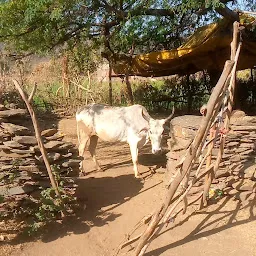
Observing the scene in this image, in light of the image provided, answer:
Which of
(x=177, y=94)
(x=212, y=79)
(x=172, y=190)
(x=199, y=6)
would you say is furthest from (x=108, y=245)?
(x=177, y=94)

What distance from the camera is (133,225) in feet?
16.4

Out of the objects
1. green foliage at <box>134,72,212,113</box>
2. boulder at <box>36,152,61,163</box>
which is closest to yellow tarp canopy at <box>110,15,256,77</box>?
green foliage at <box>134,72,212,113</box>

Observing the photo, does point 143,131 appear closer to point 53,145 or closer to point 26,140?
point 53,145

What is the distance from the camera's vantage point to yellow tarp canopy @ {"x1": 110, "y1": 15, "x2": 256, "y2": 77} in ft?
26.3

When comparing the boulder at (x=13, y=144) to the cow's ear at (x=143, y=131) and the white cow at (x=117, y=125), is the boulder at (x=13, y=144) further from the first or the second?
the cow's ear at (x=143, y=131)

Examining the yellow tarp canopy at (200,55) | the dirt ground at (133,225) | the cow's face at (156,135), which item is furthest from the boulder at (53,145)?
the yellow tarp canopy at (200,55)

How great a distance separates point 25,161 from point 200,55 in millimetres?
5201

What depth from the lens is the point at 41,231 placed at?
183 inches

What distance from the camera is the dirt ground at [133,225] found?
4.34 metres

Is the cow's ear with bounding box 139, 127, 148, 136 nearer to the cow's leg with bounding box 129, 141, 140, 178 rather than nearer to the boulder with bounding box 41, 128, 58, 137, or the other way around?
the cow's leg with bounding box 129, 141, 140, 178

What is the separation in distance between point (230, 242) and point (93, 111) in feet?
11.9

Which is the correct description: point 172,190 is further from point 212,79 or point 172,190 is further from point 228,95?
point 212,79

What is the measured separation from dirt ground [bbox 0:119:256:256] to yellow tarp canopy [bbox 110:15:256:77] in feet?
10.3

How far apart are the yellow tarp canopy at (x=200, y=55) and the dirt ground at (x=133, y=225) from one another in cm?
313
